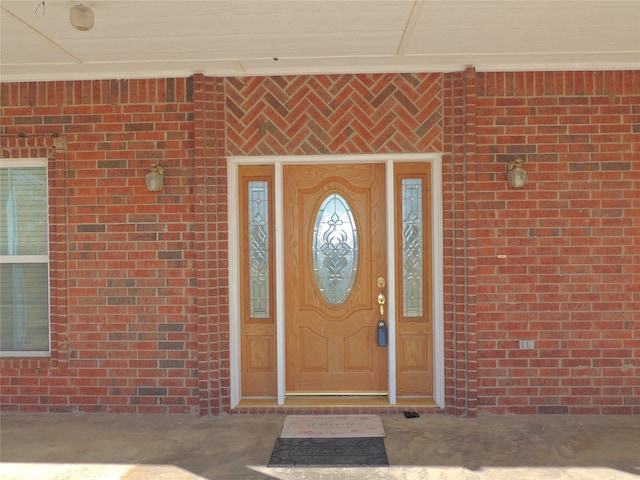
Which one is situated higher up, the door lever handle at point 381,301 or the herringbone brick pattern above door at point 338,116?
the herringbone brick pattern above door at point 338,116

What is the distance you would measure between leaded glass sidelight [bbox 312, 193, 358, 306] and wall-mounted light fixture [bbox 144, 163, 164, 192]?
4.65 ft

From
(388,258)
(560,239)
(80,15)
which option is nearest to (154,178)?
(80,15)

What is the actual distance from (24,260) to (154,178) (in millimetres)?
1491

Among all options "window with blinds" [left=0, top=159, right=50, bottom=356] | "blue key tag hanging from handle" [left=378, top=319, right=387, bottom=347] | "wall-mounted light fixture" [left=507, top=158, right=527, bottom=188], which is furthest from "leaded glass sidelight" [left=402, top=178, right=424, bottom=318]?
"window with blinds" [left=0, top=159, right=50, bottom=356]

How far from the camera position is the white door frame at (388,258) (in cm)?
477

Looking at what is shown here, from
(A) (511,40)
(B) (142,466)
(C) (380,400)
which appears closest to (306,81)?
(A) (511,40)

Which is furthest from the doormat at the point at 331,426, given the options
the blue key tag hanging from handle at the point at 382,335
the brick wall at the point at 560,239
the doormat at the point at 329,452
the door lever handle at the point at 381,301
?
the brick wall at the point at 560,239

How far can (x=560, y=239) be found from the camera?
468cm

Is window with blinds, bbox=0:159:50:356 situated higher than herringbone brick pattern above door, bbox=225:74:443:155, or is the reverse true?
herringbone brick pattern above door, bbox=225:74:443:155

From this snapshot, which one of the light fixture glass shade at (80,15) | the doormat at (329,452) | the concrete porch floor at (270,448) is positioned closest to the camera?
the light fixture glass shade at (80,15)

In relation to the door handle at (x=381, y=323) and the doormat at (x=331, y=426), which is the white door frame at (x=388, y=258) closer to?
the door handle at (x=381, y=323)

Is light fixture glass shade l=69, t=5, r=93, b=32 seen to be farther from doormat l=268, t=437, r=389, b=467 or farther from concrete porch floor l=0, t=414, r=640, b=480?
doormat l=268, t=437, r=389, b=467

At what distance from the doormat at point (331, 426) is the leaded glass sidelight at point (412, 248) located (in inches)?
40.0

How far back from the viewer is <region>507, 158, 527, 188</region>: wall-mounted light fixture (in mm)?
4559
